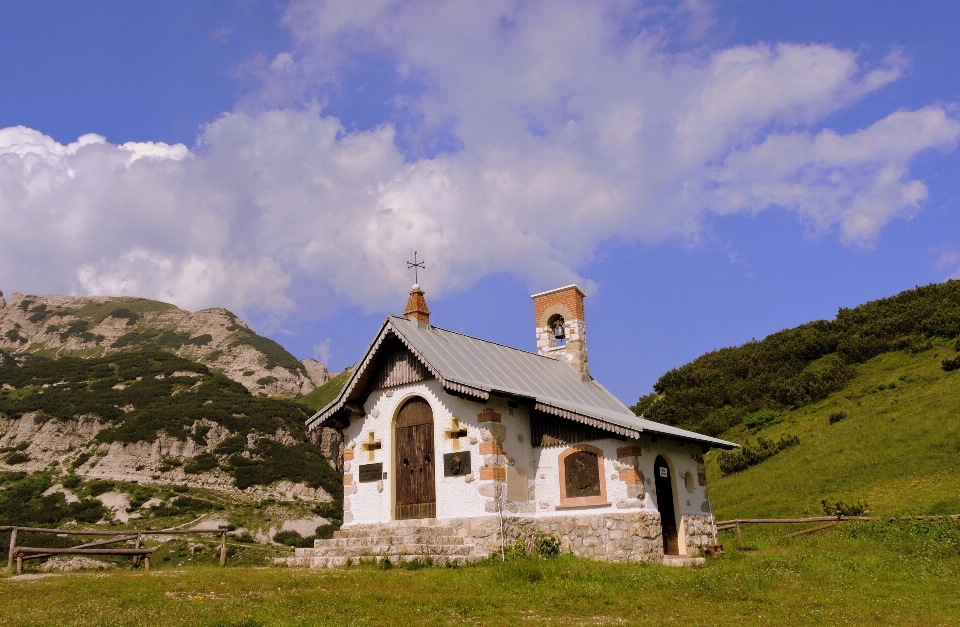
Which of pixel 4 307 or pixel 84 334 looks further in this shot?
pixel 4 307

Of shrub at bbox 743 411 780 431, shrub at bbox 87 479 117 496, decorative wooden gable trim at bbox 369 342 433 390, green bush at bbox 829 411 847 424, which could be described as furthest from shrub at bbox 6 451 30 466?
green bush at bbox 829 411 847 424

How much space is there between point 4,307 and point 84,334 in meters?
26.1

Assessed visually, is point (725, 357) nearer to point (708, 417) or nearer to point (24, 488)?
point (708, 417)

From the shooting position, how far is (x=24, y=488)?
2100 inches

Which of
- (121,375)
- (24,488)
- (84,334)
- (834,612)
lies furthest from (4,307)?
(834,612)

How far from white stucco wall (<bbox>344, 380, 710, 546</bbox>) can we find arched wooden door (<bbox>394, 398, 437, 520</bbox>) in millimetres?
213

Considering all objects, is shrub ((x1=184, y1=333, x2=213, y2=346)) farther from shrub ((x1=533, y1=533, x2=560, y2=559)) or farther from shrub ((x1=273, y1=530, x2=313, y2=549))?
shrub ((x1=533, y1=533, x2=560, y2=559))

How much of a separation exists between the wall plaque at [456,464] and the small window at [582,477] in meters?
Result: 2.42

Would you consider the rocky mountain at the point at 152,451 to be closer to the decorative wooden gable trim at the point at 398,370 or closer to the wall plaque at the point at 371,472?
the wall plaque at the point at 371,472

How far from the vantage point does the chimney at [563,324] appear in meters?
25.1

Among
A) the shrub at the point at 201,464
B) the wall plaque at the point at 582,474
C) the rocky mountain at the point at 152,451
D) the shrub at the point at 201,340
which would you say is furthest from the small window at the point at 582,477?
the shrub at the point at 201,340

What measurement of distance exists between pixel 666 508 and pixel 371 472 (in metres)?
8.05

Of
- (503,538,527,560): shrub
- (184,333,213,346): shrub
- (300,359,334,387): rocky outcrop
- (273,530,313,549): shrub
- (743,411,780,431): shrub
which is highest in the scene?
(184,333,213,346): shrub

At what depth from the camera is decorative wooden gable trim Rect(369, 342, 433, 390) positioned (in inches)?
782
